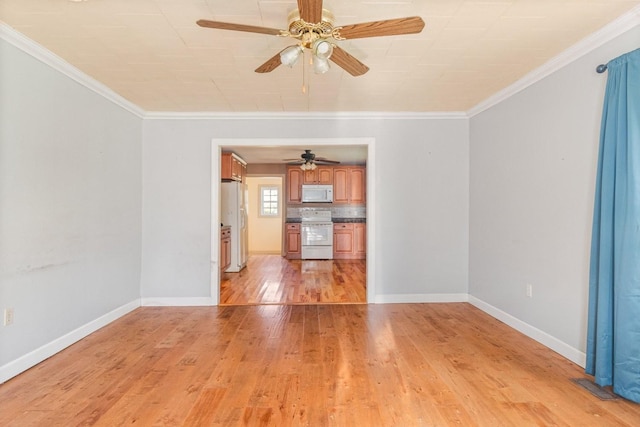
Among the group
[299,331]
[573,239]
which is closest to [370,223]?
[299,331]

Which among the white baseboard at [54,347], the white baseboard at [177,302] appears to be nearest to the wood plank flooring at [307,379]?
the white baseboard at [54,347]

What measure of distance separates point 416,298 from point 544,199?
1.78m

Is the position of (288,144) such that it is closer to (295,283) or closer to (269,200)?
(295,283)

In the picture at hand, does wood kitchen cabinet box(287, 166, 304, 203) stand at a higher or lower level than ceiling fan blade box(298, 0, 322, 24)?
lower

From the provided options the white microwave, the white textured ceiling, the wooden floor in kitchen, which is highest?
the white textured ceiling

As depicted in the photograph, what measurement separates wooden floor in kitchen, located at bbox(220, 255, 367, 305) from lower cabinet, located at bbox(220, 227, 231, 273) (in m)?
0.19

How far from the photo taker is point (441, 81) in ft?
9.55

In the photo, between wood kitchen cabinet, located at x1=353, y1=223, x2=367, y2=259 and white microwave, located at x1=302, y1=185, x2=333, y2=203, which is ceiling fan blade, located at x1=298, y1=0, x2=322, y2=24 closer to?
white microwave, located at x1=302, y1=185, x2=333, y2=203

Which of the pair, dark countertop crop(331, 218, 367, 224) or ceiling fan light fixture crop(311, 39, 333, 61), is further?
dark countertop crop(331, 218, 367, 224)

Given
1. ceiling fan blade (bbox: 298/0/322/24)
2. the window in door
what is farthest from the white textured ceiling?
the window in door

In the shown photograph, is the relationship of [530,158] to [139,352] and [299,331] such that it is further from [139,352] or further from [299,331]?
→ [139,352]

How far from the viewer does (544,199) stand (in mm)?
2684

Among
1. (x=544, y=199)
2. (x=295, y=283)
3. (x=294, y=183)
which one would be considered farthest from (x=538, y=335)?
(x=294, y=183)

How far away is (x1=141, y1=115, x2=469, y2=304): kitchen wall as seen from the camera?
3.81 meters
